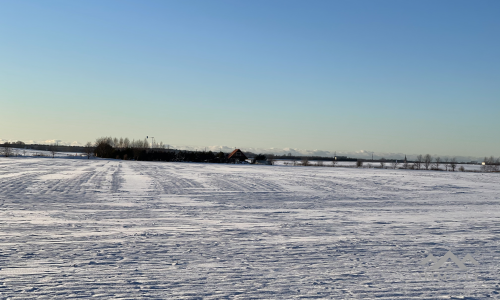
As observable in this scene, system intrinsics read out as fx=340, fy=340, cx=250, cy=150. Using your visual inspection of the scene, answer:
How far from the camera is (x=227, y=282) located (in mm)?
4777

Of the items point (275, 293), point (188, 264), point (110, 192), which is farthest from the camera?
point (110, 192)

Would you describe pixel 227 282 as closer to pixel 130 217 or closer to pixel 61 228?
pixel 61 228

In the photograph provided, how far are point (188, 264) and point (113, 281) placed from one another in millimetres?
1206

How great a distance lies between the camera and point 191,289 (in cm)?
452

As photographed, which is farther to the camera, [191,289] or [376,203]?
[376,203]

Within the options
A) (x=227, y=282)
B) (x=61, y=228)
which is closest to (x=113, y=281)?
(x=227, y=282)

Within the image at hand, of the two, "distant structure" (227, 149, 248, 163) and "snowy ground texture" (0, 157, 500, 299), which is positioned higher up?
"distant structure" (227, 149, 248, 163)

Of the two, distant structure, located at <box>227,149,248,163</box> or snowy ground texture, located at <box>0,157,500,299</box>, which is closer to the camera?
snowy ground texture, located at <box>0,157,500,299</box>

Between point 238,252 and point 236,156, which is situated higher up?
point 236,156

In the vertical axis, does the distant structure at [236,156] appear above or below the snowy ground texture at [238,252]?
above

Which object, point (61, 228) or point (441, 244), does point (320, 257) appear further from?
point (61, 228)

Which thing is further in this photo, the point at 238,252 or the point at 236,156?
the point at 236,156

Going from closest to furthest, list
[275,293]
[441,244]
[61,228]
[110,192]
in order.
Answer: [275,293] → [441,244] → [61,228] → [110,192]

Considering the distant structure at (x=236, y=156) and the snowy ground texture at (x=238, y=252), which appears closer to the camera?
the snowy ground texture at (x=238, y=252)
